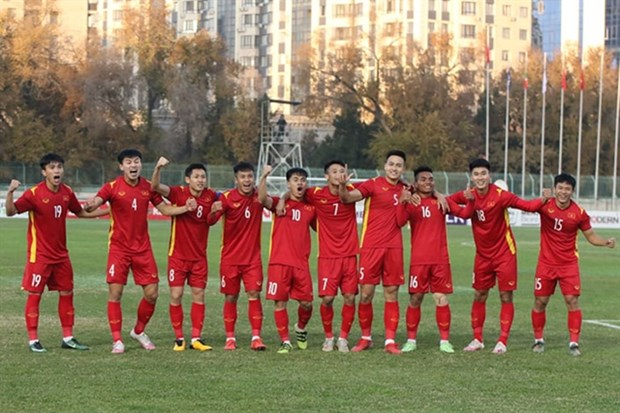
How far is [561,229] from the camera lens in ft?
45.9

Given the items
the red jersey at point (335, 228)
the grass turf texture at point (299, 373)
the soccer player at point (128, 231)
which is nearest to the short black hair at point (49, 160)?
the soccer player at point (128, 231)

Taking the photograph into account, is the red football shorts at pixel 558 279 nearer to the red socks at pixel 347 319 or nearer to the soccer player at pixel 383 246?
the soccer player at pixel 383 246

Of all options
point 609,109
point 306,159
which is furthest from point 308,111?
point 609,109

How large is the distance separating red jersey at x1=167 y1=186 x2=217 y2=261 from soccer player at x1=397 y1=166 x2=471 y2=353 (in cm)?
221

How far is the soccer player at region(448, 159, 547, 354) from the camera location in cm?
1400

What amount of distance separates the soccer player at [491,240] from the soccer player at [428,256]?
0.21 metres

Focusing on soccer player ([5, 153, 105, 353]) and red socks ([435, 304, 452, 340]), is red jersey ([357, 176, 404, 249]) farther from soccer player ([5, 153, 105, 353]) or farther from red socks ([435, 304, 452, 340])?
soccer player ([5, 153, 105, 353])

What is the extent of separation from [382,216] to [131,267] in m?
2.87

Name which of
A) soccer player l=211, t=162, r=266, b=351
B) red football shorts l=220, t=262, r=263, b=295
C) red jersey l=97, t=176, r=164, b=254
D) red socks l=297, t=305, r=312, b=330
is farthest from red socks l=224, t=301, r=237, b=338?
red jersey l=97, t=176, r=164, b=254

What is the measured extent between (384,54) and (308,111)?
677cm

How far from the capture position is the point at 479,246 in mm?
14281

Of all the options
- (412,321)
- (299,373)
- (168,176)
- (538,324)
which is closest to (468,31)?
(168,176)

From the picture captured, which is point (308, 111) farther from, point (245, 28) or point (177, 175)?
point (245, 28)

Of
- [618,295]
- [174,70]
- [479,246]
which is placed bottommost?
[618,295]
